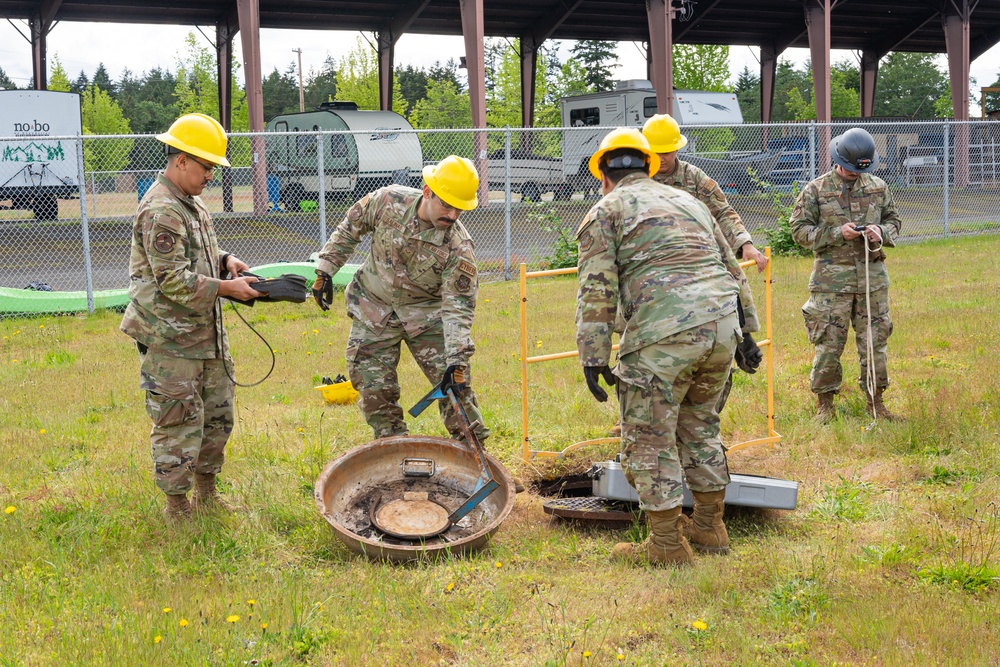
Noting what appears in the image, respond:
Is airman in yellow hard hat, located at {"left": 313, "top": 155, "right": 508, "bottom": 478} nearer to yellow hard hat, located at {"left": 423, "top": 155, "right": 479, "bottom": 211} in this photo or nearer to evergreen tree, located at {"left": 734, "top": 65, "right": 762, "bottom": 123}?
yellow hard hat, located at {"left": 423, "top": 155, "right": 479, "bottom": 211}

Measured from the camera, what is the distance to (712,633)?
12.1 ft

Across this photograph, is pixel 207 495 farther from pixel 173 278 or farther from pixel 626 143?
pixel 626 143

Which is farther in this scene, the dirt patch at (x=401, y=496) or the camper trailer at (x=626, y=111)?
the camper trailer at (x=626, y=111)

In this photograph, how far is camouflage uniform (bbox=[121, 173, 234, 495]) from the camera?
4.52m

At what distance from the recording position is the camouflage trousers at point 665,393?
4180 millimetres

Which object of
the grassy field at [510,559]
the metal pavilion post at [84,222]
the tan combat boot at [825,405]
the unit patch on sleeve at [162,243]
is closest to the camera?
the grassy field at [510,559]

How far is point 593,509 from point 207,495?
7.04 feet

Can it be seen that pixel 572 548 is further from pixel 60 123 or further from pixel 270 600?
pixel 60 123

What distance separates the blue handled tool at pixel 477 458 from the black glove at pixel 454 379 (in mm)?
21

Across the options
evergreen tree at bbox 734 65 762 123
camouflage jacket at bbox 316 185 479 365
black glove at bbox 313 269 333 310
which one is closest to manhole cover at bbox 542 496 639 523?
camouflage jacket at bbox 316 185 479 365

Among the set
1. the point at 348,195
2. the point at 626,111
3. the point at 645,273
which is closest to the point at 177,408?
the point at 645,273

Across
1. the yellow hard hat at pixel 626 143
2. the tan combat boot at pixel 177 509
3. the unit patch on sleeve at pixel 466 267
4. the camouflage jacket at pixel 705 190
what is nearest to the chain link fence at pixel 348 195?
the camouflage jacket at pixel 705 190

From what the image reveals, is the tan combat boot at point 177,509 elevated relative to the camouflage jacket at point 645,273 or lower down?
lower down

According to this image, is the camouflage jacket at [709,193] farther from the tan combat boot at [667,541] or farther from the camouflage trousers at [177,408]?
the camouflage trousers at [177,408]
